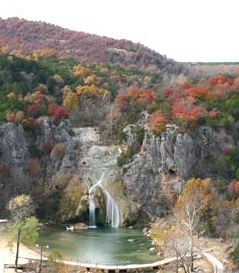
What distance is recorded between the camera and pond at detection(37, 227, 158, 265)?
168ft

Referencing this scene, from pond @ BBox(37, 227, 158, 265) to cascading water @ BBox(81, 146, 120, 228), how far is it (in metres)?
2.94

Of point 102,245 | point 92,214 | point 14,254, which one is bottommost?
point 102,245

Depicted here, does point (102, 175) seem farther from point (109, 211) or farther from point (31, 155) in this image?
point (31, 155)

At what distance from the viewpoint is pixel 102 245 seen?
5625cm

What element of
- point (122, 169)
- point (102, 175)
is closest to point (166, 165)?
point (122, 169)

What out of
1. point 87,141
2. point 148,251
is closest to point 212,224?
point 148,251

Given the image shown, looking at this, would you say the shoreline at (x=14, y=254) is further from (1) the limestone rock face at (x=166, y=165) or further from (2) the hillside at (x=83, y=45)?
(2) the hillside at (x=83, y=45)

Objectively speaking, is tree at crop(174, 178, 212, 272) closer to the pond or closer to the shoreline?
the pond

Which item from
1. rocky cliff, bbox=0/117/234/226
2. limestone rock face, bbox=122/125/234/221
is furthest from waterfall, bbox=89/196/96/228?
limestone rock face, bbox=122/125/234/221

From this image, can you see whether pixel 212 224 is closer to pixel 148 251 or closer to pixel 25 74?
pixel 148 251

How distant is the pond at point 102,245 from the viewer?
51.2 metres

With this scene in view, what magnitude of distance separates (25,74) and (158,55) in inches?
2507

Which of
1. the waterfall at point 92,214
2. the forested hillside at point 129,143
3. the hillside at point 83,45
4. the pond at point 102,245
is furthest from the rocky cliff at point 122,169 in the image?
the hillside at point 83,45

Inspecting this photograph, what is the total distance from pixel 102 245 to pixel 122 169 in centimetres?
1735
